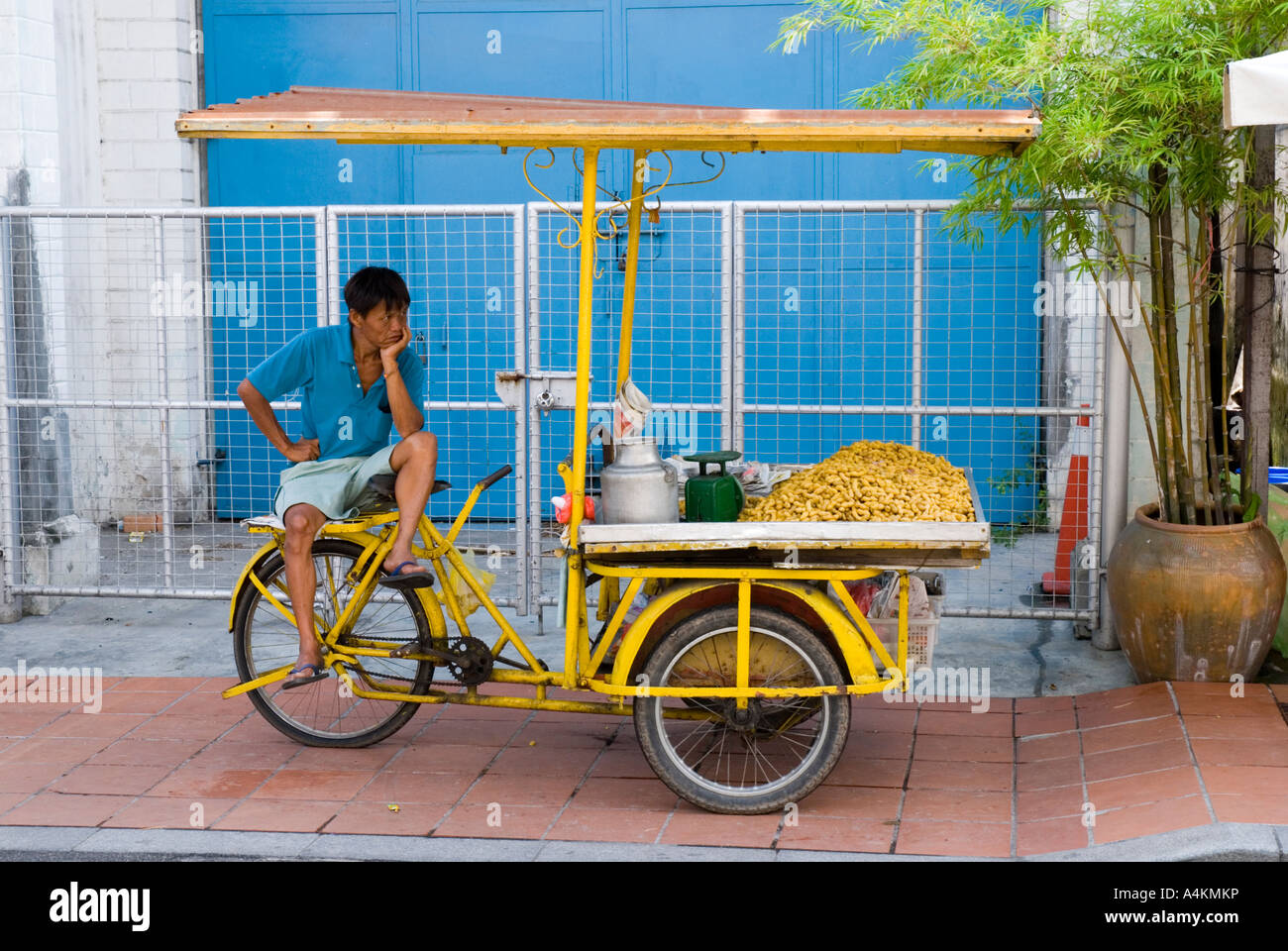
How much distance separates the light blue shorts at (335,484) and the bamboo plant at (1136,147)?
2261 mm

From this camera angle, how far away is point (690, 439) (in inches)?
270

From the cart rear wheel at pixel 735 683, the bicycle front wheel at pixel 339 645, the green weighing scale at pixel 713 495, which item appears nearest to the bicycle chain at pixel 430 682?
the bicycle front wheel at pixel 339 645

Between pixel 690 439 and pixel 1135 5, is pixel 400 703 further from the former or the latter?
pixel 1135 5

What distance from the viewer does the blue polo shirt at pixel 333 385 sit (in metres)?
5.15

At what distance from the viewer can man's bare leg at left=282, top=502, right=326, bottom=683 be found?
16.2 feet

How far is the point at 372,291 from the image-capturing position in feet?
16.5

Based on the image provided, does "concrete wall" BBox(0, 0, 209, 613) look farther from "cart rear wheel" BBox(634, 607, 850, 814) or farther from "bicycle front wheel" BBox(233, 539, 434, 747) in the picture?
"cart rear wheel" BBox(634, 607, 850, 814)

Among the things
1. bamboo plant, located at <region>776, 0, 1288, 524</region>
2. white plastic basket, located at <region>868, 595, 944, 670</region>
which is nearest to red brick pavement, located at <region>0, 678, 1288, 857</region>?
white plastic basket, located at <region>868, 595, 944, 670</region>

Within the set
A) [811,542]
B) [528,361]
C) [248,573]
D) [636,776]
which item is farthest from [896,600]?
[528,361]

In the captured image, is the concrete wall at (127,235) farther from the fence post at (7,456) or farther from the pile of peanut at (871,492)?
the pile of peanut at (871,492)

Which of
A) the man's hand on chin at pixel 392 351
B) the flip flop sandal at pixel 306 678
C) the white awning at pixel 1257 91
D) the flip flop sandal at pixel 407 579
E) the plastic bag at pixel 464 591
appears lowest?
the flip flop sandal at pixel 306 678

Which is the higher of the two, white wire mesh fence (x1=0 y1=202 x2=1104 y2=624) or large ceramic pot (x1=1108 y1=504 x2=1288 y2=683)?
white wire mesh fence (x1=0 y1=202 x2=1104 y2=624)

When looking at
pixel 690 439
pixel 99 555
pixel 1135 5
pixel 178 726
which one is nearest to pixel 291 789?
pixel 178 726

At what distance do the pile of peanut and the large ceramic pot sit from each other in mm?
1145
